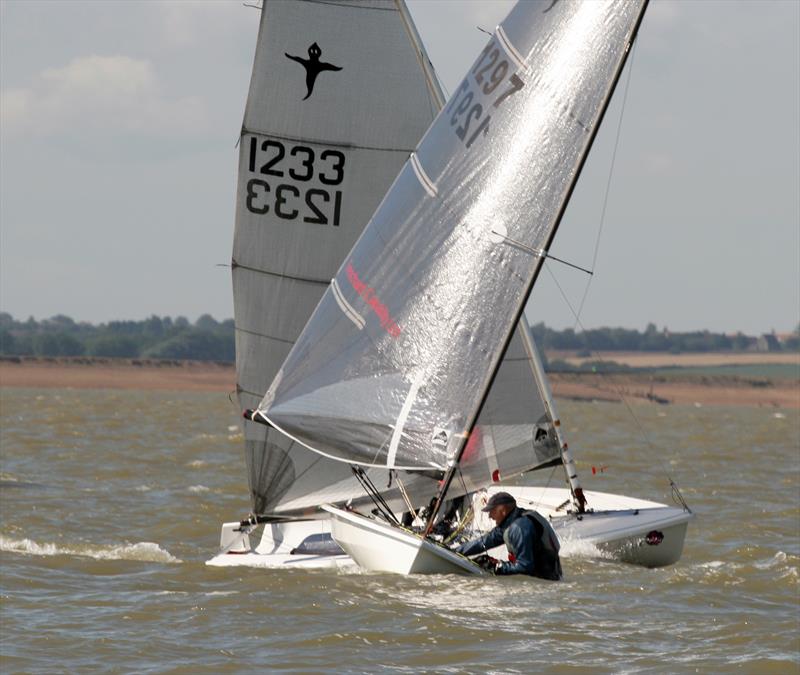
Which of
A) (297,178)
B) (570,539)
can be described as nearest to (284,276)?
(297,178)

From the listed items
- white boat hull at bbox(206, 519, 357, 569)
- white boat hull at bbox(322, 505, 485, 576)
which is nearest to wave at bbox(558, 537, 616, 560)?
white boat hull at bbox(206, 519, 357, 569)

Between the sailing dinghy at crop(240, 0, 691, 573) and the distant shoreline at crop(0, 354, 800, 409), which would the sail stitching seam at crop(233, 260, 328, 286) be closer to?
the sailing dinghy at crop(240, 0, 691, 573)

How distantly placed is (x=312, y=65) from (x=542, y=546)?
562 cm

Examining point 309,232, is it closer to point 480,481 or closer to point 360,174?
point 360,174

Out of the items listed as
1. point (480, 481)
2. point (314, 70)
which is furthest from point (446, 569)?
point (314, 70)

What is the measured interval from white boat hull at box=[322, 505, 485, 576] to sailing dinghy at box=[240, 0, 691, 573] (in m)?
0.02

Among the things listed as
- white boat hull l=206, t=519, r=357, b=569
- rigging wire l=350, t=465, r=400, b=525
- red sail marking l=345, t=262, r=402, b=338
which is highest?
red sail marking l=345, t=262, r=402, b=338

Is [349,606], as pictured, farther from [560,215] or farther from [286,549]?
[560,215]

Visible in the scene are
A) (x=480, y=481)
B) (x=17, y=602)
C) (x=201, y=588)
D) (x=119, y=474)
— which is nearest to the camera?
(x=17, y=602)

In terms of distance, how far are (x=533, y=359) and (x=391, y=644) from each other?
5163 millimetres

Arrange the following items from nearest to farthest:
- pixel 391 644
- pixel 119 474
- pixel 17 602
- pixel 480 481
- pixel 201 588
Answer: pixel 391 644 < pixel 17 602 < pixel 201 588 < pixel 480 481 < pixel 119 474

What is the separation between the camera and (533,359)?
1486 cm

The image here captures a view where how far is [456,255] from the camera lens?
1252 cm

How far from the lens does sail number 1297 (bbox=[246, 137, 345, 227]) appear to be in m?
14.9
